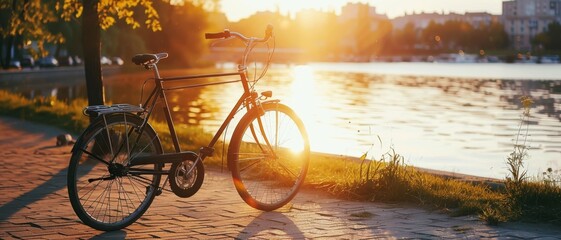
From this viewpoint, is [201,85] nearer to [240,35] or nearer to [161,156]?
[240,35]

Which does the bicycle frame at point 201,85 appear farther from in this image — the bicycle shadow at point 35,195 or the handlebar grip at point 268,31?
the bicycle shadow at point 35,195

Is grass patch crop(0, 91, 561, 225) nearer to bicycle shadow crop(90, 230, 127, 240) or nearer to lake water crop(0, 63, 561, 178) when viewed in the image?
lake water crop(0, 63, 561, 178)

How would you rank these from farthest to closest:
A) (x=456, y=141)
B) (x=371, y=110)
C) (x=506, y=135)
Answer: (x=371, y=110)
(x=506, y=135)
(x=456, y=141)

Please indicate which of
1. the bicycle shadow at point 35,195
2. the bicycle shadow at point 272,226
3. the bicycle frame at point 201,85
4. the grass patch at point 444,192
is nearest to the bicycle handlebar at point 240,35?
the bicycle frame at point 201,85

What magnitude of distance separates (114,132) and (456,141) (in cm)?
1538

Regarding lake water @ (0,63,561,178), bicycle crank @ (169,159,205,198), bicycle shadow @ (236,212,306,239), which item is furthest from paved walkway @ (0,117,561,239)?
lake water @ (0,63,561,178)

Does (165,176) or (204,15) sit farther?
(204,15)

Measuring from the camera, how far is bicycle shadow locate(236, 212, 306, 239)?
612cm

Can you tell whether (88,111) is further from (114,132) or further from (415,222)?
(415,222)

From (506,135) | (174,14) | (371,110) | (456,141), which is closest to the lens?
(456,141)

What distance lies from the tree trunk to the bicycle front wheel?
15.5 ft

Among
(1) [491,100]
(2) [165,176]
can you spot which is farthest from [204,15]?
(2) [165,176]

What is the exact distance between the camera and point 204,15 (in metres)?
94.3

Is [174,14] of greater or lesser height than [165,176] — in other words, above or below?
above
